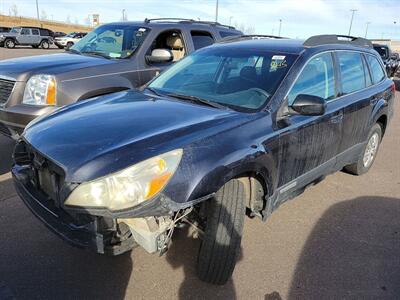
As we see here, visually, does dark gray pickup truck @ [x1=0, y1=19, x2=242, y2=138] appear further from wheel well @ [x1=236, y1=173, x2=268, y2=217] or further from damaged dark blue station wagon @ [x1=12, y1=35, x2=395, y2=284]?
wheel well @ [x1=236, y1=173, x2=268, y2=217]

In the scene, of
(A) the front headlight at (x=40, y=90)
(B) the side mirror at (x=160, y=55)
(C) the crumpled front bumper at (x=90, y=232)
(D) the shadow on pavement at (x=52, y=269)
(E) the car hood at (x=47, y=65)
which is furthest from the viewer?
(B) the side mirror at (x=160, y=55)

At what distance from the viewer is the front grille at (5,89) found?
16.5ft

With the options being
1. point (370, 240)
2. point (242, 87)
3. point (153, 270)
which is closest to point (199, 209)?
point (153, 270)

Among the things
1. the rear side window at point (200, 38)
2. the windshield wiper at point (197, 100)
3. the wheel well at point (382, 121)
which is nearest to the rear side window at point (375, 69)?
the wheel well at point (382, 121)

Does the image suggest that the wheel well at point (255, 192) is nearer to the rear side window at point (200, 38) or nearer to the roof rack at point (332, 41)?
the roof rack at point (332, 41)

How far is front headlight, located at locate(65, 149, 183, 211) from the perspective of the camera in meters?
2.35

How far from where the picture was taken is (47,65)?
5266 mm

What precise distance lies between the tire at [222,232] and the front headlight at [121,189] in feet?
1.73

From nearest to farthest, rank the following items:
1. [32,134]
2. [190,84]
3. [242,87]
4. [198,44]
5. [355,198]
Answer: [32,134] → [242,87] → [190,84] → [355,198] → [198,44]

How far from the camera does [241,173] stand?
283 cm

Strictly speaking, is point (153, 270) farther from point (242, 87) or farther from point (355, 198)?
point (355, 198)

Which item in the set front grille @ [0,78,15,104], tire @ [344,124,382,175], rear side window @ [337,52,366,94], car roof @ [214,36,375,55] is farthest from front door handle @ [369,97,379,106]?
front grille @ [0,78,15,104]

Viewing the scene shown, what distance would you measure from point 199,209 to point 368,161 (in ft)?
11.9

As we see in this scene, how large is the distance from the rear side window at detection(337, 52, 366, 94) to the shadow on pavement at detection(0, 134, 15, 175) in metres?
4.20
